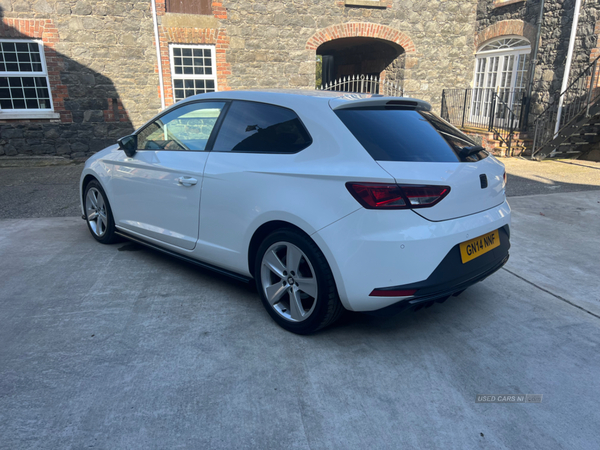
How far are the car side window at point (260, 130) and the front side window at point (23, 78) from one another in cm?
970

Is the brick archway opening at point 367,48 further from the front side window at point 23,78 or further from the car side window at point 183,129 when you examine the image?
the car side window at point 183,129

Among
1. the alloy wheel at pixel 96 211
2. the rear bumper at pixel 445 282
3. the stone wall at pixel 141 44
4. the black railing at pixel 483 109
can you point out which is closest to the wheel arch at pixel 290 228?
the rear bumper at pixel 445 282

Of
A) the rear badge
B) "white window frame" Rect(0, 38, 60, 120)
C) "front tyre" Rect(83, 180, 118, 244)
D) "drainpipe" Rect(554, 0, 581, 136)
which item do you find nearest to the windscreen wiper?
the rear badge

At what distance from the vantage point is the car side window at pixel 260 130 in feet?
9.90

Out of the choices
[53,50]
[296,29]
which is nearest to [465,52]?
[296,29]

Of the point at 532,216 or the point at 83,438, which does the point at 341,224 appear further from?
the point at 532,216

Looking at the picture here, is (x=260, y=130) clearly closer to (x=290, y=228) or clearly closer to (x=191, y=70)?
(x=290, y=228)

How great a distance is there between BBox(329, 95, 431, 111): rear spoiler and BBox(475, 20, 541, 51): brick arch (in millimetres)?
11290

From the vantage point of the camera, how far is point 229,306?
11.5 feet

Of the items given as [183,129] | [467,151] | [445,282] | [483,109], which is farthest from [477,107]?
[445,282]

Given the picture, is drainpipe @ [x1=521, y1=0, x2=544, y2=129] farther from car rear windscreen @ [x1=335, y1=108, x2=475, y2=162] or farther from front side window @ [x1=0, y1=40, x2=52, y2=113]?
front side window @ [x1=0, y1=40, x2=52, y2=113]

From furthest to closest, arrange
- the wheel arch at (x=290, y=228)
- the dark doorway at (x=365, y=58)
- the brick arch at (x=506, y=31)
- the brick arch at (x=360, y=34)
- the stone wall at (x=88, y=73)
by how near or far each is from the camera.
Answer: the dark doorway at (x=365, y=58) → the brick arch at (x=360, y=34) → the brick arch at (x=506, y=31) → the stone wall at (x=88, y=73) → the wheel arch at (x=290, y=228)

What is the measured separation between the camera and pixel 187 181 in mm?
3527

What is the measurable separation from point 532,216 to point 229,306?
15.3 ft
